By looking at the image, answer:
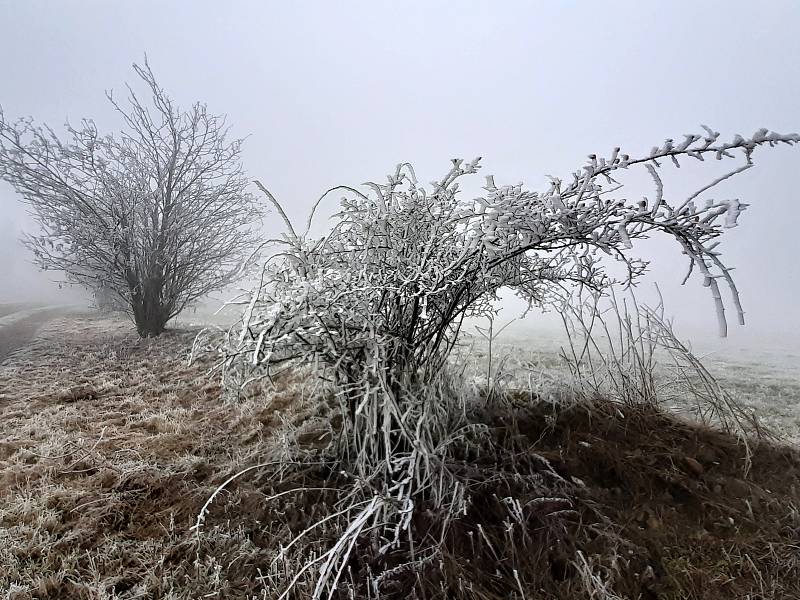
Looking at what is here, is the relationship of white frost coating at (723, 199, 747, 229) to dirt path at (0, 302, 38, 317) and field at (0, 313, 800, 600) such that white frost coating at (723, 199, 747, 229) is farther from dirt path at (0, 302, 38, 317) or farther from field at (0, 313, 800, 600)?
dirt path at (0, 302, 38, 317)

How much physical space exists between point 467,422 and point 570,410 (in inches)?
24.2

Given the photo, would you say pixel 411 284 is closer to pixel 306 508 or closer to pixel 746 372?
pixel 306 508

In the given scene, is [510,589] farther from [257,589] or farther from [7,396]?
[7,396]

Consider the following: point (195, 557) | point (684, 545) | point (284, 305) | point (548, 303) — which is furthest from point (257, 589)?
point (548, 303)

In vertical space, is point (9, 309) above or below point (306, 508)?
above

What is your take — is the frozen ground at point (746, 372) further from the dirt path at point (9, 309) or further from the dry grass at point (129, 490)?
the dirt path at point (9, 309)

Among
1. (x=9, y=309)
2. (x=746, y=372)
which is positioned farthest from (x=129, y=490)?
(x=9, y=309)

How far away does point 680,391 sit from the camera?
2506 mm

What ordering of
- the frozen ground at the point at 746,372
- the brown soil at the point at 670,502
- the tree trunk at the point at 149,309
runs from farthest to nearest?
the tree trunk at the point at 149,309 < the frozen ground at the point at 746,372 < the brown soil at the point at 670,502

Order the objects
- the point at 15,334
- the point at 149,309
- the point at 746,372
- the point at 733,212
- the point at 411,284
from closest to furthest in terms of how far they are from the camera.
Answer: the point at 733,212
the point at 411,284
the point at 746,372
the point at 149,309
the point at 15,334

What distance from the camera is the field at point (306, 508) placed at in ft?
4.37

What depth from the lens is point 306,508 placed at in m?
1.67

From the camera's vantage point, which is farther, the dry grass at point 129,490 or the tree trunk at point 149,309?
the tree trunk at point 149,309

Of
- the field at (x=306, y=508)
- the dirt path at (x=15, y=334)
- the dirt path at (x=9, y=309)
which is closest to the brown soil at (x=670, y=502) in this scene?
the field at (x=306, y=508)
